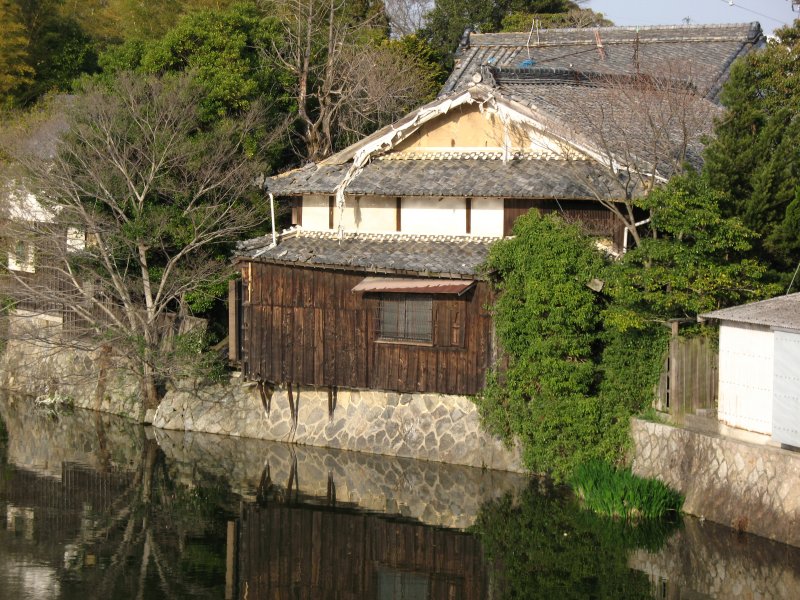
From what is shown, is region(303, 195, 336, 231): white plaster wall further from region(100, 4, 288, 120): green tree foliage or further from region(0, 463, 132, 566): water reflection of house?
region(0, 463, 132, 566): water reflection of house

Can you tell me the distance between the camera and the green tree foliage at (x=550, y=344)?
75.5 feet

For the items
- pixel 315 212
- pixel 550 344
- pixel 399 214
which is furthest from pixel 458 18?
pixel 550 344

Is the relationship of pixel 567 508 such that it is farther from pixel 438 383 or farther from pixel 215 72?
pixel 215 72

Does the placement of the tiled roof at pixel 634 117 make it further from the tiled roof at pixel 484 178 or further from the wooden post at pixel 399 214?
the wooden post at pixel 399 214

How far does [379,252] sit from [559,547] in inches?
329

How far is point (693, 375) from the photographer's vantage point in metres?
21.6

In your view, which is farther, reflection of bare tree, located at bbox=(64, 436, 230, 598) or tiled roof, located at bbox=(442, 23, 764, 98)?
tiled roof, located at bbox=(442, 23, 764, 98)

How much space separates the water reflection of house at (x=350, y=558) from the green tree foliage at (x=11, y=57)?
2389 centimetres

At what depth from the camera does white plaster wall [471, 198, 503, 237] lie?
2567 centimetres

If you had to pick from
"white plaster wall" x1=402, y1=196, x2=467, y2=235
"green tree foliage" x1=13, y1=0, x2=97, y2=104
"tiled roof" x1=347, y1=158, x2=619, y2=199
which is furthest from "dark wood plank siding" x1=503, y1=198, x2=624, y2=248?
"green tree foliage" x1=13, y1=0, x2=97, y2=104

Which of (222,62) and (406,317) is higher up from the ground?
(222,62)

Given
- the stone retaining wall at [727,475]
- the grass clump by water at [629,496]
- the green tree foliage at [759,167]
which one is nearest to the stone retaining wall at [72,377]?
the grass clump by water at [629,496]

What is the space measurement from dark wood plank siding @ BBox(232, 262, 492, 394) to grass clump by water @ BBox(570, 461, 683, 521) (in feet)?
13.1

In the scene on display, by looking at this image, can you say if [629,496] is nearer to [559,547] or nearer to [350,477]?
[559,547]
